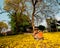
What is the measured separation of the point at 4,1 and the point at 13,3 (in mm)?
5094

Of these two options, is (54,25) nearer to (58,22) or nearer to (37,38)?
(58,22)

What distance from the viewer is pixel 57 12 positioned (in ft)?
172

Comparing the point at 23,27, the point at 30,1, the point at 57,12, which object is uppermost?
the point at 30,1

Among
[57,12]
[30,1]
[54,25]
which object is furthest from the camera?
[54,25]

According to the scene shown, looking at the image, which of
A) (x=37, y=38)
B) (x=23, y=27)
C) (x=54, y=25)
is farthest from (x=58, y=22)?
(x=37, y=38)

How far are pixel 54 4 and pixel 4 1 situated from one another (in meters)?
14.2

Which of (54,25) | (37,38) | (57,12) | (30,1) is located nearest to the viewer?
(37,38)

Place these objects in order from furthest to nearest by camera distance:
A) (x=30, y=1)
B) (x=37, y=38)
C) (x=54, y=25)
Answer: (x=54, y=25), (x=30, y=1), (x=37, y=38)

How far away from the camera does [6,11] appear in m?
54.4

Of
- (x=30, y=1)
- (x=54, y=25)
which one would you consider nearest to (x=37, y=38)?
(x=30, y=1)

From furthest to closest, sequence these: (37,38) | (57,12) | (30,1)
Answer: (57,12)
(30,1)
(37,38)

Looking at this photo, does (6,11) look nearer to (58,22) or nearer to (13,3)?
(13,3)

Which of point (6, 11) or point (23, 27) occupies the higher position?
point (6, 11)

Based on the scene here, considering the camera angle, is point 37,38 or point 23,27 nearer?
point 37,38
